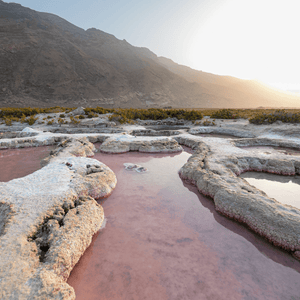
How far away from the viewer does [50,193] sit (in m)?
4.55

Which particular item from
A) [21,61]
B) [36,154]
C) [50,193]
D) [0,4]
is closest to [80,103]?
[21,61]

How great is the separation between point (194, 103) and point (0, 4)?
4039 inches

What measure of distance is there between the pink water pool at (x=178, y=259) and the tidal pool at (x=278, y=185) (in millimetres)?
2429

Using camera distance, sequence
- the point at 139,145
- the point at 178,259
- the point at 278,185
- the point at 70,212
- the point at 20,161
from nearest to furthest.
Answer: the point at 178,259, the point at 70,212, the point at 278,185, the point at 20,161, the point at 139,145

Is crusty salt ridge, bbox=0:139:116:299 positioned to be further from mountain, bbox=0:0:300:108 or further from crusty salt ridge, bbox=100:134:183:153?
mountain, bbox=0:0:300:108

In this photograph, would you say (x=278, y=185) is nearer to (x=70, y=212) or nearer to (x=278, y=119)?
(x=70, y=212)

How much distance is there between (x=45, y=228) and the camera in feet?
12.0

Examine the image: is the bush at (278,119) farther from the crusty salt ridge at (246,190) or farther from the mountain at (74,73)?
the mountain at (74,73)

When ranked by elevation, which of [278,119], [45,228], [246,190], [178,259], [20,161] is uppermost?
[278,119]

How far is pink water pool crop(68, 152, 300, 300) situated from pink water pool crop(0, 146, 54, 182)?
4793 mm

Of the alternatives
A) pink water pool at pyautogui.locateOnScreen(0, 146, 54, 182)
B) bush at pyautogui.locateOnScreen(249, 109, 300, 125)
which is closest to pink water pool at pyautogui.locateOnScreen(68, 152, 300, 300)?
pink water pool at pyautogui.locateOnScreen(0, 146, 54, 182)

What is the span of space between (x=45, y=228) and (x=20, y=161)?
23.7ft

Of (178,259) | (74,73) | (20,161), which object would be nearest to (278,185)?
(178,259)

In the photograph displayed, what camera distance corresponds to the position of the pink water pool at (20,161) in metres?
7.60
